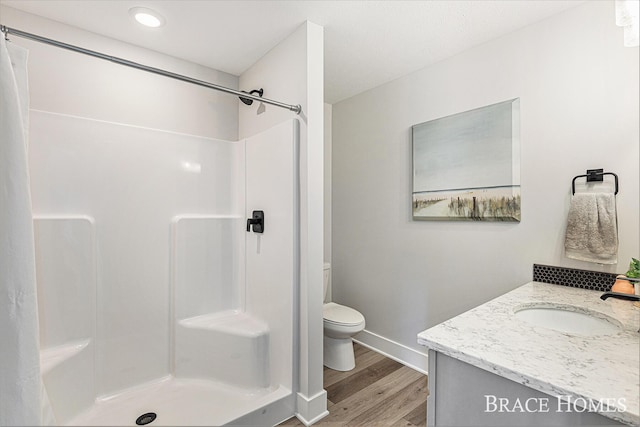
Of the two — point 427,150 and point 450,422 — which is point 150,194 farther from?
point 427,150

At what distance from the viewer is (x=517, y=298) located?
116 cm

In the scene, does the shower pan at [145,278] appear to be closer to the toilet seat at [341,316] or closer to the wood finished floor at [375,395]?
the wood finished floor at [375,395]

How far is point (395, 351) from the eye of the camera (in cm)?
210

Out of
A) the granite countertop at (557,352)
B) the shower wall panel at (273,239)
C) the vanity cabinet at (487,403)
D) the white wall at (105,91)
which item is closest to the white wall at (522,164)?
the granite countertop at (557,352)

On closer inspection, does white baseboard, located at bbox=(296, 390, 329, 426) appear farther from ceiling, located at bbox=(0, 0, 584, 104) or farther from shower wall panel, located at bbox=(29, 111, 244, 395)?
ceiling, located at bbox=(0, 0, 584, 104)

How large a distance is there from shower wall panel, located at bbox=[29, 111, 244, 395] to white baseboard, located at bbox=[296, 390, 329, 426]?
0.42 meters

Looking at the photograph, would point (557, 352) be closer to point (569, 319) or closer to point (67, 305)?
point (569, 319)

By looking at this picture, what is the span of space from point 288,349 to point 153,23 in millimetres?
1620

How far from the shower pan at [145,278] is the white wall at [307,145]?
Answer: 0.57 m

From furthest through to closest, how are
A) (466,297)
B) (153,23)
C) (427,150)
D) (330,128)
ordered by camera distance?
1. (330,128)
2. (427,150)
3. (466,297)
4. (153,23)

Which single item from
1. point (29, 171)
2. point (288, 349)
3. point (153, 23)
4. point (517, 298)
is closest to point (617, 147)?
point (517, 298)

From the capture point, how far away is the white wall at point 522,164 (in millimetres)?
949

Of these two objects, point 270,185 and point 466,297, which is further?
point 466,297

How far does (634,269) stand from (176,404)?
4.51 feet
